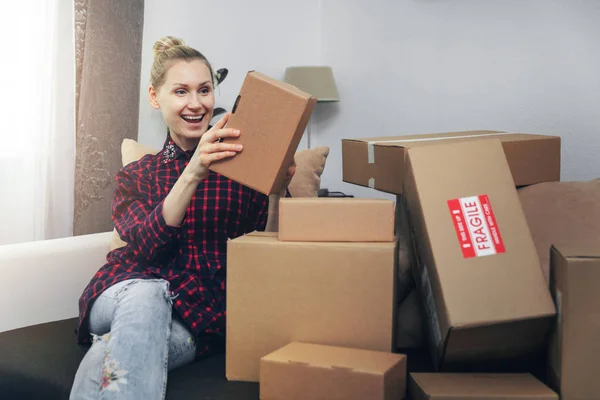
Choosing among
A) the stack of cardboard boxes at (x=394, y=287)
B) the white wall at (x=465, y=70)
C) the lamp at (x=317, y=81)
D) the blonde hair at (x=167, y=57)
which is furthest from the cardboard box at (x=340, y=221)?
the lamp at (x=317, y=81)

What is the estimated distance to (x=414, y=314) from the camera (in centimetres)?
140

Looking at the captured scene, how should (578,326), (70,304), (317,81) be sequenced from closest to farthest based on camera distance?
(578,326) < (70,304) < (317,81)

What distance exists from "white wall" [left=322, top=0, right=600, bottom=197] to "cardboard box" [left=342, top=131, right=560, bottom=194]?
0.63 metres

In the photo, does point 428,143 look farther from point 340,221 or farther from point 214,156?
point 214,156

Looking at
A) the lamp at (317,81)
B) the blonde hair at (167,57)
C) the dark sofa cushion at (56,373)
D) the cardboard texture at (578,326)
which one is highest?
the lamp at (317,81)

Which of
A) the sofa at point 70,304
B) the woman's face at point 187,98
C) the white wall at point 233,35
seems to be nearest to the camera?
the sofa at point 70,304

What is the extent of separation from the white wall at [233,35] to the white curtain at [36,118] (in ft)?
1.48

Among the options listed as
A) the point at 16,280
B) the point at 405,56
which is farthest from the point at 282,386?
the point at 405,56

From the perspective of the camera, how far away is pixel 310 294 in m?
1.19

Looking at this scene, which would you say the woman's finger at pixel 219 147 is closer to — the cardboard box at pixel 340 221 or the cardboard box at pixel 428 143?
the cardboard box at pixel 340 221

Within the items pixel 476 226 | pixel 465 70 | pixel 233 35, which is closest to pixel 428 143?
pixel 476 226

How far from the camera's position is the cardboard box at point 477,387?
1.06m

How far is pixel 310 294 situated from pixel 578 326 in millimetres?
455

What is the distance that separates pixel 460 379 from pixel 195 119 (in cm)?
83
